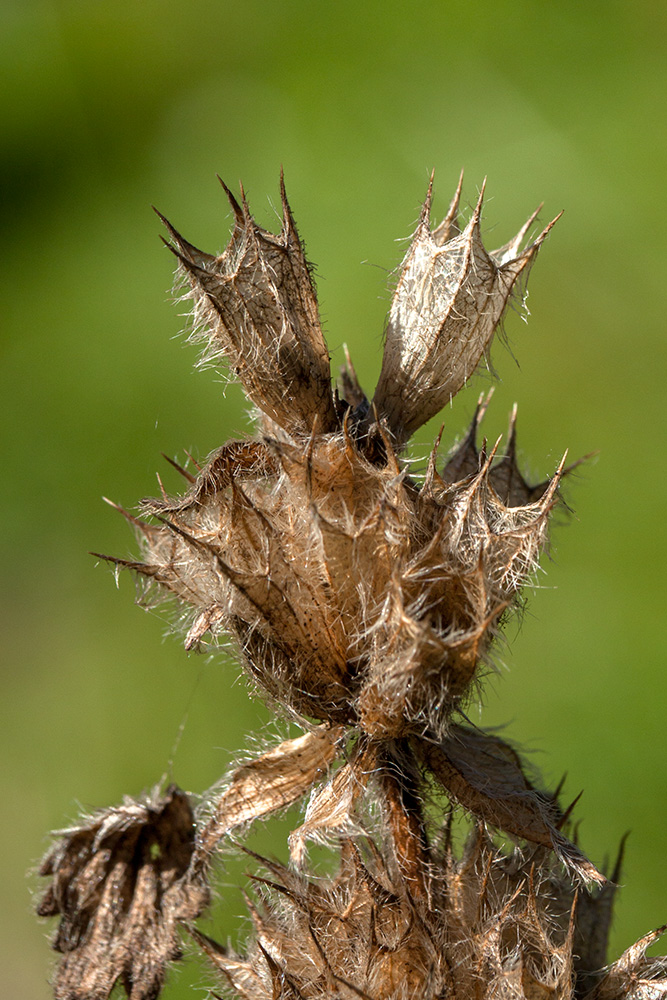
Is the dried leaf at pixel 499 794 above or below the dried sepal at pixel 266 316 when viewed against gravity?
below

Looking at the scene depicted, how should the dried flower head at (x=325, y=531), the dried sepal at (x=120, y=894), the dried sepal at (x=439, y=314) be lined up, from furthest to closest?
the dried sepal at (x=120, y=894) → the dried sepal at (x=439, y=314) → the dried flower head at (x=325, y=531)

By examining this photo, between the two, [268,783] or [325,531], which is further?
[268,783]

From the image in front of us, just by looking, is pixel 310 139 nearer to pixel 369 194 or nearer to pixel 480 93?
pixel 369 194

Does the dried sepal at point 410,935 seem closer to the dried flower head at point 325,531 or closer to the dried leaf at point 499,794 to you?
the dried leaf at point 499,794

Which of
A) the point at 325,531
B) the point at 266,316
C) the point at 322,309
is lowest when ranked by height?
the point at 325,531

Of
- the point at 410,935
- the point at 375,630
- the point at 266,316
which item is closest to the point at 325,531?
the point at 375,630

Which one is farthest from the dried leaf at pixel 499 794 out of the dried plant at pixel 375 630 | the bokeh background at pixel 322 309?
the bokeh background at pixel 322 309

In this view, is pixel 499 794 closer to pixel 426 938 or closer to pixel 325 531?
pixel 426 938
